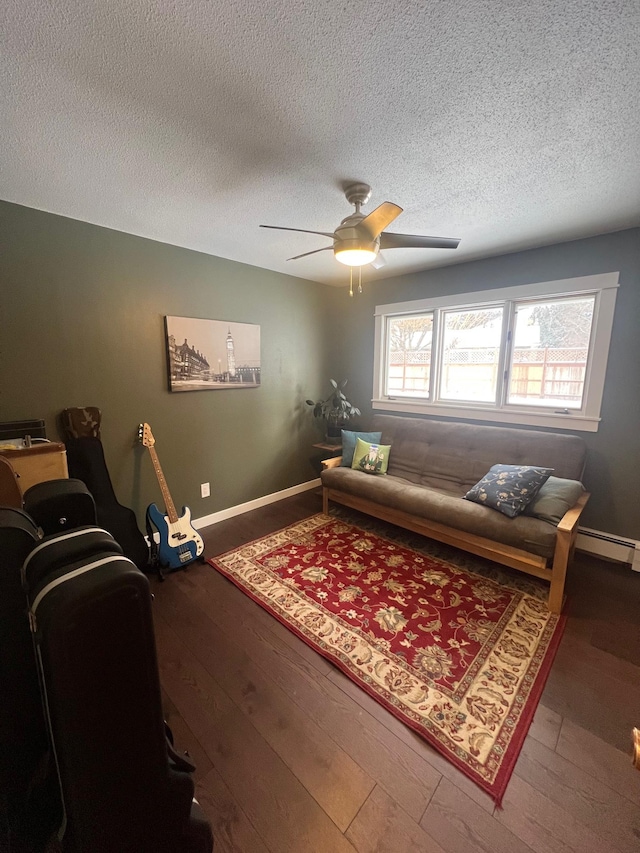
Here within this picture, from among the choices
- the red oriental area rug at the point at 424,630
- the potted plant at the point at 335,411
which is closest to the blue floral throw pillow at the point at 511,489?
the red oriental area rug at the point at 424,630

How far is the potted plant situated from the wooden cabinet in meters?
2.32

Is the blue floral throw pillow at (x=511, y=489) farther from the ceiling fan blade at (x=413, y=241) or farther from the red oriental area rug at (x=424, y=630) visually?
the ceiling fan blade at (x=413, y=241)

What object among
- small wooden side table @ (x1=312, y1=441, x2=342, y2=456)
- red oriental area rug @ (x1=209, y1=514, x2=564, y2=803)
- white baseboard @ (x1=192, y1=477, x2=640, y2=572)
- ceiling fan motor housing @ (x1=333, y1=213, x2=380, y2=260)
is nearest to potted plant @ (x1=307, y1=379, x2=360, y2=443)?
small wooden side table @ (x1=312, y1=441, x2=342, y2=456)

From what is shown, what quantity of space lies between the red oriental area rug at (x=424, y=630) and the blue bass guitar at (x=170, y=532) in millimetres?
221

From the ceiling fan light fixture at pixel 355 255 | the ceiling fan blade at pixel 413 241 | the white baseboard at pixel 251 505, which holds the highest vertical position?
the ceiling fan blade at pixel 413 241

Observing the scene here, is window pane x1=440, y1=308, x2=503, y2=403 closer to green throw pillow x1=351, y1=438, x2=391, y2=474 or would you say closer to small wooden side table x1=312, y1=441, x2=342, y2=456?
green throw pillow x1=351, y1=438, x2=391, y2=474

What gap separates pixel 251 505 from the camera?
3.54 m

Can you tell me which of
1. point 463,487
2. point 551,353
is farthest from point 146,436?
point 551,353

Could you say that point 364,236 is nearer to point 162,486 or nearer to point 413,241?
point 413,241

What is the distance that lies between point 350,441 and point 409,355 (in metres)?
1.17

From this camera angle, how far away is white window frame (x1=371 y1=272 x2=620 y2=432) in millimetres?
2523

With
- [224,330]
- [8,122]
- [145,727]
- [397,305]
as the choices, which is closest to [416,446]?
[397,305]

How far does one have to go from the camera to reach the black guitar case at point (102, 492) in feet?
7.47

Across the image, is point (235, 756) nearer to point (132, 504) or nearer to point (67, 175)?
point (132, 504)
